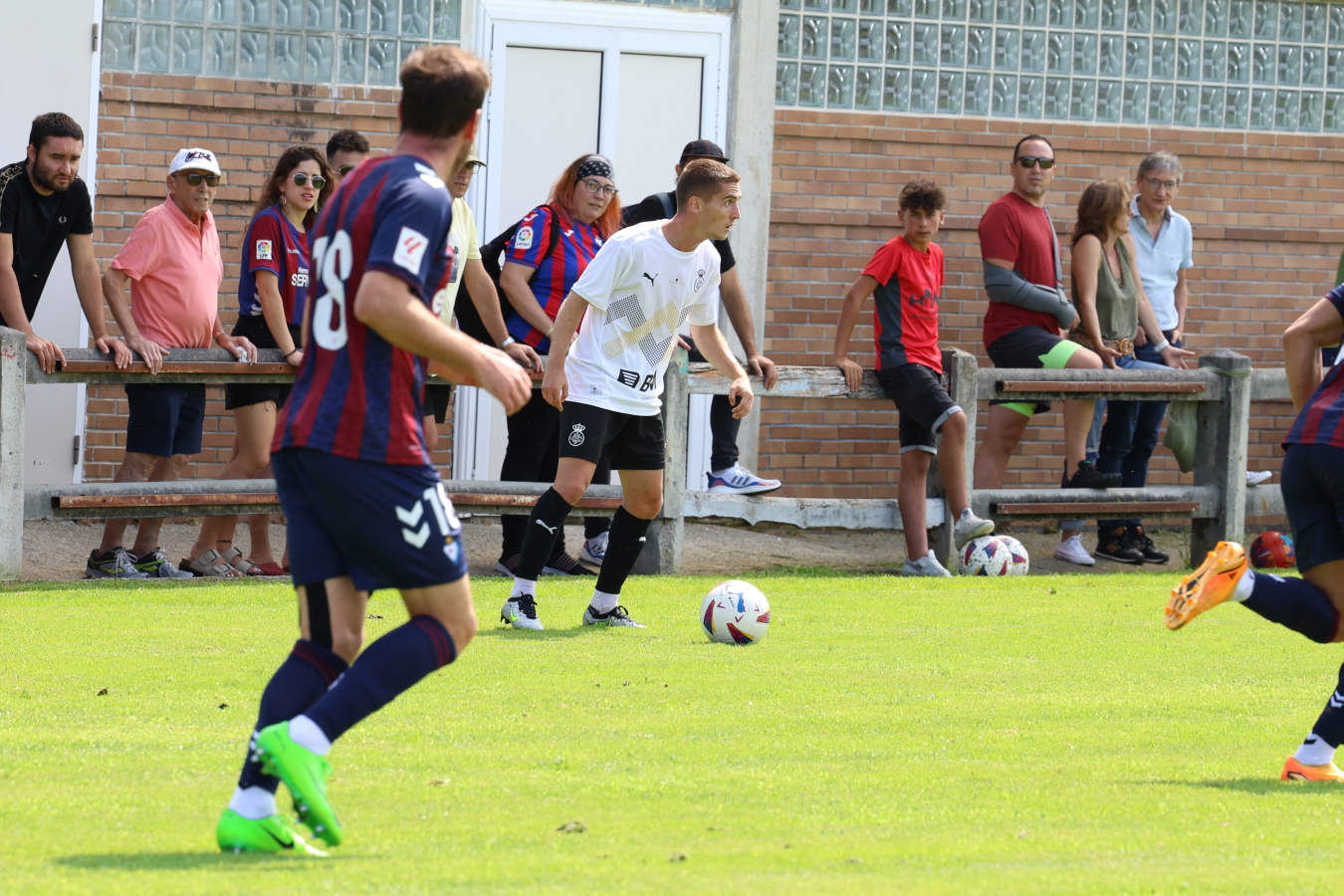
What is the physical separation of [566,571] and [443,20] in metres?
4.03

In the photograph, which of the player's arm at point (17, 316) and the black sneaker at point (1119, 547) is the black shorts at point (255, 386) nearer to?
the player's arm at point (17, 316)

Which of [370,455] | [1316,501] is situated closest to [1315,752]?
[1316,501]

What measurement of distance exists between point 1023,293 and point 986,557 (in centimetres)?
178

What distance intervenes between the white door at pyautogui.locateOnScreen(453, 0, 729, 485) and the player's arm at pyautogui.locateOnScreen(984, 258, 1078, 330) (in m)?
2.33

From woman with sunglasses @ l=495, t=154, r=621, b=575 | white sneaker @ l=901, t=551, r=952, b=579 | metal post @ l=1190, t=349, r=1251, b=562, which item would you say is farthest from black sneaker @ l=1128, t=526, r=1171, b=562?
woman with sunglasses @ l=495, t=154, r=621, b=575

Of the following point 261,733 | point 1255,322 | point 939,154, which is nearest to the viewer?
point 261,733

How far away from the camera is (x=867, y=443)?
13.2 meters

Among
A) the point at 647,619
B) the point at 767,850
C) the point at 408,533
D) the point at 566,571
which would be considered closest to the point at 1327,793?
the point at 767,850

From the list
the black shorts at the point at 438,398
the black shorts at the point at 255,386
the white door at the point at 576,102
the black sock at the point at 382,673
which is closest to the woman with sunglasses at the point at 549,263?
the black shorts at the point at 438,398

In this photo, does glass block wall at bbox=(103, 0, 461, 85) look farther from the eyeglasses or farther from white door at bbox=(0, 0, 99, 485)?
the eyeglasses

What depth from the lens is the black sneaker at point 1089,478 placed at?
11805mm

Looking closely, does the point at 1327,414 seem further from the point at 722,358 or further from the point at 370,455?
the point at 722,358

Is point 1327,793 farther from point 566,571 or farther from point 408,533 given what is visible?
point 566,571

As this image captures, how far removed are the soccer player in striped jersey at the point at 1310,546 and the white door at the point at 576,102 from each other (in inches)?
280
